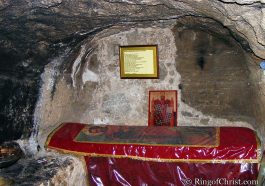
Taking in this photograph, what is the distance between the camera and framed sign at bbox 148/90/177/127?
3781 millimetres

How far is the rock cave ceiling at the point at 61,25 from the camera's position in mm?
2273

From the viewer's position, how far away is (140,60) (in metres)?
3.77

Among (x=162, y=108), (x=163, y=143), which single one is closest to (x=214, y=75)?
(x=162, y=108)

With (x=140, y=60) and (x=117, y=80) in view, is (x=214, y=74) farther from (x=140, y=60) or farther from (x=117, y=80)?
(x=117, y=80)

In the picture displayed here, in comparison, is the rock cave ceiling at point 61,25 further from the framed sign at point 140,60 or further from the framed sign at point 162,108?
the framed sign at point 162,108

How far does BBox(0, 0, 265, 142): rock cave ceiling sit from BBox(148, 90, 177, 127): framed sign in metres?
0.84

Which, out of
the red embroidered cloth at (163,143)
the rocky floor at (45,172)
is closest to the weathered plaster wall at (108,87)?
the red embroidered cloth at (163,143)

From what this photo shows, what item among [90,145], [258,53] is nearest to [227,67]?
[258,53]

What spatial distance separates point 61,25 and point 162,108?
1581 mm

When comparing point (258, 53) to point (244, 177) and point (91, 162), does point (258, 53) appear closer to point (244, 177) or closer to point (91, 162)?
point (244, 177)

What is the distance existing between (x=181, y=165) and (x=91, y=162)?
0.97 metres

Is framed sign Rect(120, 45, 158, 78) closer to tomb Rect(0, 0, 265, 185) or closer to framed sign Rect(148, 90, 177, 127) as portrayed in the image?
tomb Rect(0, 0, 265, 185)

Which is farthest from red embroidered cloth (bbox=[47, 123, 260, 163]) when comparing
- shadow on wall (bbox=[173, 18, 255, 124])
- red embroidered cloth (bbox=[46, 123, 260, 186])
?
shadow on wall (bbox=[173, 18, 255, 124])

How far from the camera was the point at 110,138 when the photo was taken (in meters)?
3.49
